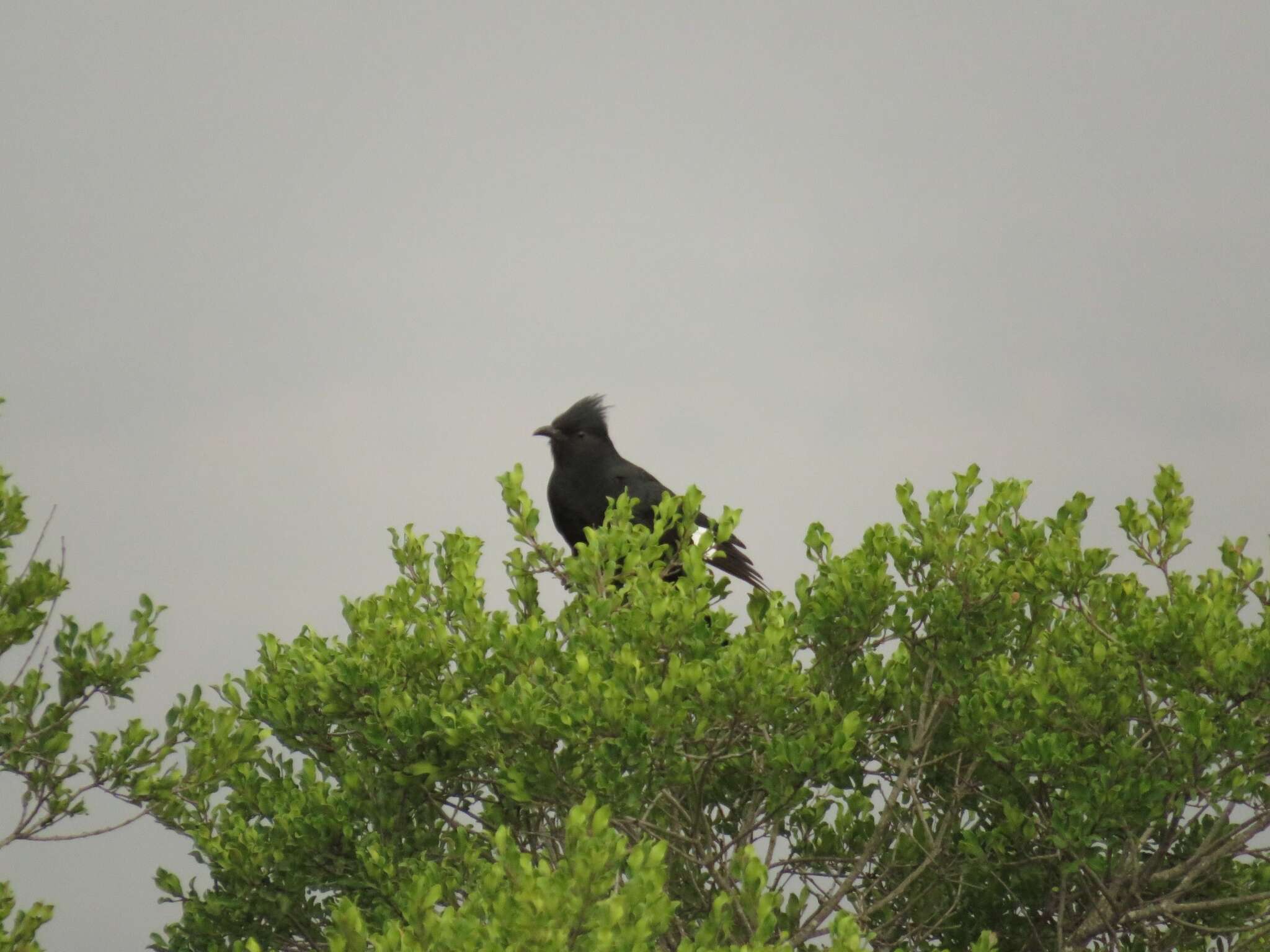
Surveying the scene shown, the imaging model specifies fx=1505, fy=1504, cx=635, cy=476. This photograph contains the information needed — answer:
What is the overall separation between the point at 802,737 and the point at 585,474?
543 centimetres

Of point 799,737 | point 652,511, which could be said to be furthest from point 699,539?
point 652,511

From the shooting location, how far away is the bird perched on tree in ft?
41.8

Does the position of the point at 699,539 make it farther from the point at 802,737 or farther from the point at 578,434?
the point at 578,434

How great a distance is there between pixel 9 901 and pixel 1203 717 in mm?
6852

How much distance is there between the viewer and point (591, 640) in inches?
322

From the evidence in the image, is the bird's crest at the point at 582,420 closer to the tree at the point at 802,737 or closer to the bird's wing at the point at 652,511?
the bird's wing at the point at 652,511

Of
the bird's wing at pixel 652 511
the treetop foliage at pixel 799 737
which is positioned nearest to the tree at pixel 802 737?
the treetop foliage at pixel 799 737

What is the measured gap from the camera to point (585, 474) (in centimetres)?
1285

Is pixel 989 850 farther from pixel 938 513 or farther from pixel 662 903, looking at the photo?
pixel 662 903

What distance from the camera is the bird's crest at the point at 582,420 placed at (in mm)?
12969

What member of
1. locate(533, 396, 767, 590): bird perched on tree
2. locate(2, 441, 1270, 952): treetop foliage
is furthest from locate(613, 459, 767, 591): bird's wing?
locate(2, 441, 1270, 952): treetop foliage

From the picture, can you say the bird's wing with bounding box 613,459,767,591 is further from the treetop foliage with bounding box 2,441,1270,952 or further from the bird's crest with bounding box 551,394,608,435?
the treetop foliage with bounding box 2,441,1270,952

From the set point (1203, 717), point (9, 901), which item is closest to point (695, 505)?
point (1203, 717)

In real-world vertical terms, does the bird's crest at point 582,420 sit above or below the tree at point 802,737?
above
